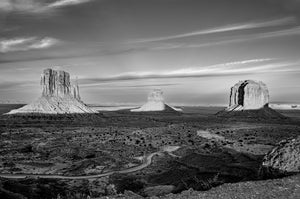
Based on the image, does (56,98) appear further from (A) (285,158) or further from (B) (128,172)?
(A) (285,158)

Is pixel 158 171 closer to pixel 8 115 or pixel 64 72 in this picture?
pixel 8 115

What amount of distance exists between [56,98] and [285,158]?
160341 millimetres

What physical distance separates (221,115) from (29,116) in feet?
349

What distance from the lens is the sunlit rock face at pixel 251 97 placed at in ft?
570

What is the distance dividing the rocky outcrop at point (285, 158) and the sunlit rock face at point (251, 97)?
6570 inches

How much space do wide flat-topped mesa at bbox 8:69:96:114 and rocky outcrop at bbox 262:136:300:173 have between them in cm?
14024

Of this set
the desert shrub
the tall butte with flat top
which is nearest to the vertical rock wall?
the tall butte with flat top

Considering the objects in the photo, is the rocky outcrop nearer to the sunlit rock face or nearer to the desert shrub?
the desert shrub

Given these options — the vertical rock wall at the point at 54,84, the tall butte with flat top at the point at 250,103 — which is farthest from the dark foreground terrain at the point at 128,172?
the tall butte with flat top at the point at 250,103

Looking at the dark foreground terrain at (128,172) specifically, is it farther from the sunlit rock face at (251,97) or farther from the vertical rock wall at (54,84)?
the sunlit rock face at (251,97)

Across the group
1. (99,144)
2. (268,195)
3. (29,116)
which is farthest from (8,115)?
(268,195)

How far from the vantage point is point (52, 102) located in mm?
156125

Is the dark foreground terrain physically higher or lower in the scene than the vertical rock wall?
lower

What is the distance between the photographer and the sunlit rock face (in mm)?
173625
